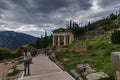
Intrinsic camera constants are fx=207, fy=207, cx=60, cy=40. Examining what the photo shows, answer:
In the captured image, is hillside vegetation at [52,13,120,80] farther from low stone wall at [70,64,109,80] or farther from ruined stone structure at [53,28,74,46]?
ruined stone structure at [53,28,74,46]

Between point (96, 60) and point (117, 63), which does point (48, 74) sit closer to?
point (96, 60)

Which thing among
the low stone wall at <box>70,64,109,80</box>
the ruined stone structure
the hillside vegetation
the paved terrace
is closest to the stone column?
the hillside vegetation

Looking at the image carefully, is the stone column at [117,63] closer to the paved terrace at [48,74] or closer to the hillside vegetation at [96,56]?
the hillside vegetation at [96,56]

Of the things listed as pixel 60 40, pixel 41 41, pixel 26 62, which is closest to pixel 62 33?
pixel 60 40

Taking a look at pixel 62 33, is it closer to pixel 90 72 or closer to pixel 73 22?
pixel 73 22

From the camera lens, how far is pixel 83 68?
12633mm

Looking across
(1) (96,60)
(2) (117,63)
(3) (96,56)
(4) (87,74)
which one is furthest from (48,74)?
(3) (96,56)

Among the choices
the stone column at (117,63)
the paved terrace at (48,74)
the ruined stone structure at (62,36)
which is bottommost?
the paved terrace at (48,74)

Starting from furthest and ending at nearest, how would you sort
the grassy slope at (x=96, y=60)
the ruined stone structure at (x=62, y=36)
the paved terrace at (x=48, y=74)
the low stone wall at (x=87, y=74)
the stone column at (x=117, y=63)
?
1. the ruined stone structure at (x=62, y=36)
2. the grassy slope at (x=96, y=60)
3. the paved terrace at (x=48, y=74)
4. the low stone wall at (x=87, y=74)
5. the stone column at (x=117, y=63)

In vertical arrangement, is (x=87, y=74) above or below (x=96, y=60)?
below

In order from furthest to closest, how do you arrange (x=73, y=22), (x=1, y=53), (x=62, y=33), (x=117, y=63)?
(x=73, y=22) < (x=62, y=33) < (x=1, y=53) < (x=117, y=63)

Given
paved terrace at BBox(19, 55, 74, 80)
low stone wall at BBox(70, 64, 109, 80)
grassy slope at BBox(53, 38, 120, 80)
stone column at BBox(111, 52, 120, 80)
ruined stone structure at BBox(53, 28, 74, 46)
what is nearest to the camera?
stone column at BBox(111, 52, 120, 80)

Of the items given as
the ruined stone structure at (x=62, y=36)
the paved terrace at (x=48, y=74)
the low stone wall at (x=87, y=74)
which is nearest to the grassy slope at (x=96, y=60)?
the low stone wall at (x=87, y=74)

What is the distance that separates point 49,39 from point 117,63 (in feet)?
306
